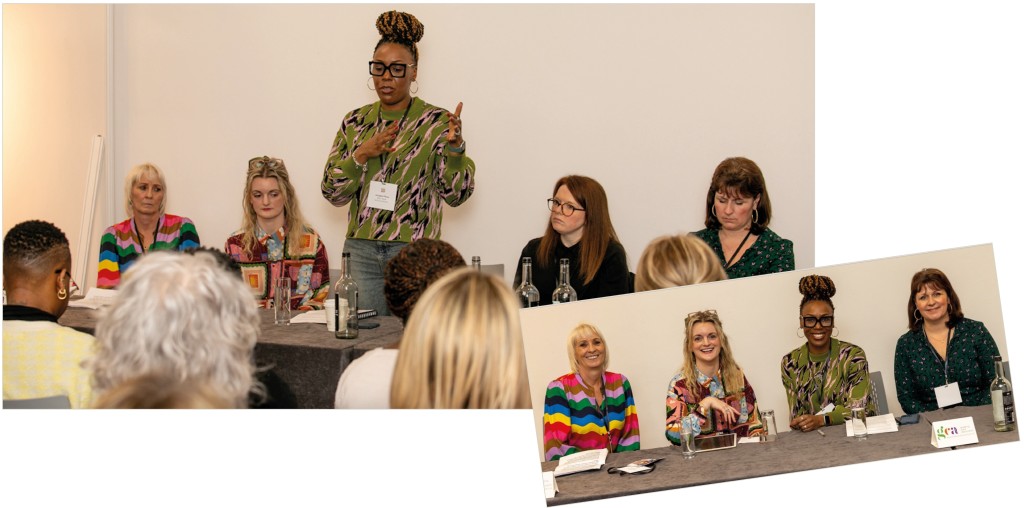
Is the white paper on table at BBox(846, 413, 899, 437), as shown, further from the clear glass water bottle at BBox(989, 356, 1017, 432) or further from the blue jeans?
the blue jeans

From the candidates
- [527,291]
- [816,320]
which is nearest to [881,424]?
[816,320]

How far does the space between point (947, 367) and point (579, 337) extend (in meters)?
1.33

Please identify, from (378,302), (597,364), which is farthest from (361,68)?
(597,364)

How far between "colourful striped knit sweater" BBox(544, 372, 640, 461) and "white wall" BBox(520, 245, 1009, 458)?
0.09ft

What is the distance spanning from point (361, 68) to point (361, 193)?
1701 mm

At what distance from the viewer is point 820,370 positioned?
127 inches

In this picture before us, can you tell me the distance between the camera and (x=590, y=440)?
306 cm

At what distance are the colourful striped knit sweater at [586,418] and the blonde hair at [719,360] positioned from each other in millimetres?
208

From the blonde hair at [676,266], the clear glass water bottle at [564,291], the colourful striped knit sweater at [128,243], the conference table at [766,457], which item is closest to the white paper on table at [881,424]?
the conference table at [766,457]

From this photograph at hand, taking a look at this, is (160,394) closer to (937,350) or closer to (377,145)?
(377,145)

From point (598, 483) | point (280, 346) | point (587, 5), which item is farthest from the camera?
point (587, 5)

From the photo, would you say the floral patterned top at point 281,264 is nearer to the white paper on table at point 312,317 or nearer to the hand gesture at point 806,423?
the white paper on table at point 312,317

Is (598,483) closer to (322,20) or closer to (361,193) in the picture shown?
(361,193)

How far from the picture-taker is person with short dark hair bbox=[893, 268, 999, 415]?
3314 millimetres
